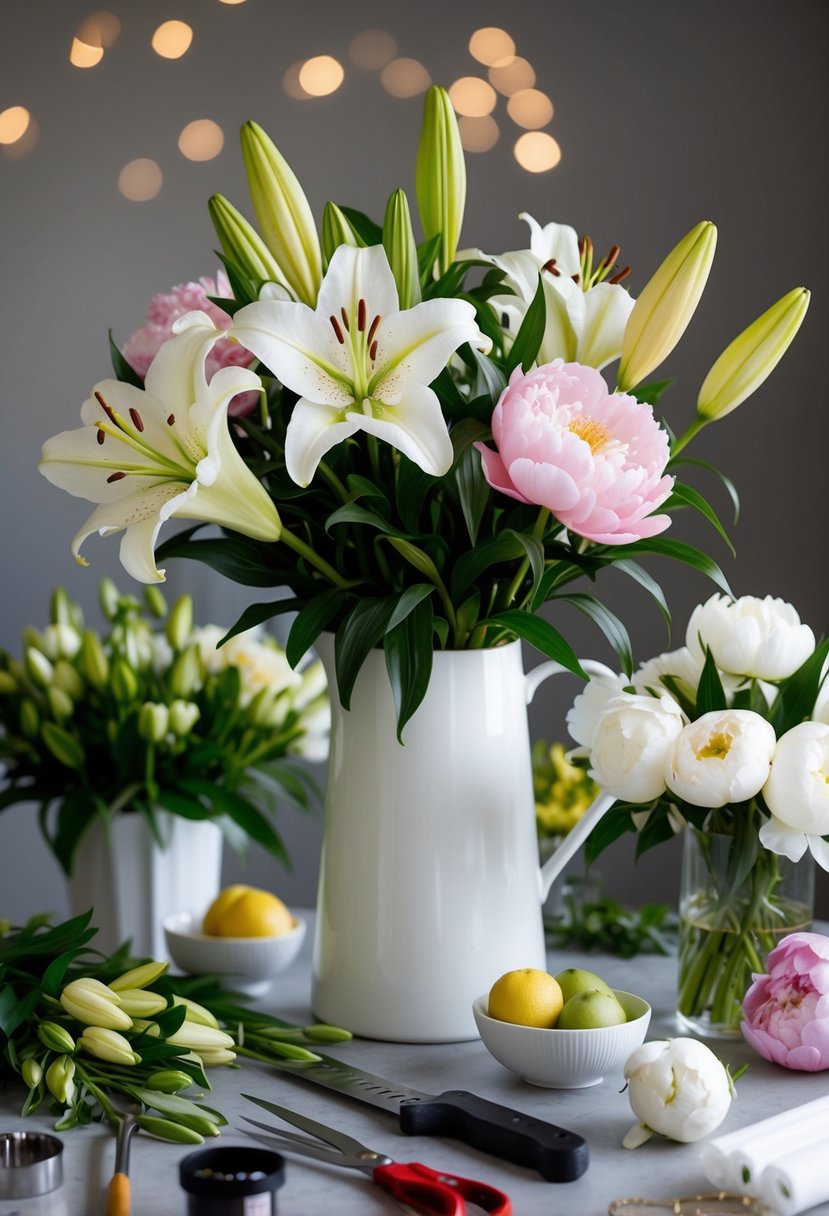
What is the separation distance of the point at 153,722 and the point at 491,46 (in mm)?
1127

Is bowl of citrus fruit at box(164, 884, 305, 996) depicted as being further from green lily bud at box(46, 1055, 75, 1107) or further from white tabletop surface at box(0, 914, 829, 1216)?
green lily bud at box(46, 1055, 75, 1107)

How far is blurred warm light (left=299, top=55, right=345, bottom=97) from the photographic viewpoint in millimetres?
1800

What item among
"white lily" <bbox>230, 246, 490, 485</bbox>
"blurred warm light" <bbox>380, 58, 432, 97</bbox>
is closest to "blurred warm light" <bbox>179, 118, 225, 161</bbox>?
"blurred warm light" <bbox>380, 58, 432, 97</bbox>

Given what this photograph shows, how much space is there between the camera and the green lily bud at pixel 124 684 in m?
1.28

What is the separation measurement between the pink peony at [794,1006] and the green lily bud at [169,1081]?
38 cm

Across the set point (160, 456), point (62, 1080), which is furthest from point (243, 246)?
point (62, 1080)

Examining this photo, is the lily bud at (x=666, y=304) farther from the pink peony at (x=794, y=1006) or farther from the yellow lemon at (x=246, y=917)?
the yellow lemon at (x=246, y=917)

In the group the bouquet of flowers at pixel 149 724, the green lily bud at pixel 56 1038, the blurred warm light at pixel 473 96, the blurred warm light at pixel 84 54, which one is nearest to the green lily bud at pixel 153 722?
the bouquet of flowers at pixel 149 724

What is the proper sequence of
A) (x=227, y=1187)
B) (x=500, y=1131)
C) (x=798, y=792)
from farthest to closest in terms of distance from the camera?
(x=798, y=792) → (x=500, y=1131) → (x=227, y=1187)

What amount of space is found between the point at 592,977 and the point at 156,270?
124 centimetres

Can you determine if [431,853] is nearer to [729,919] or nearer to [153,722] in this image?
[729,919]

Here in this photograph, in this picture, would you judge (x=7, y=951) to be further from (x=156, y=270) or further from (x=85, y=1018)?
(x=156, y=270)

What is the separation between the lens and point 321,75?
1805mm

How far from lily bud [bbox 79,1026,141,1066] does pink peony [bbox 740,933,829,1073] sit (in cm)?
41
